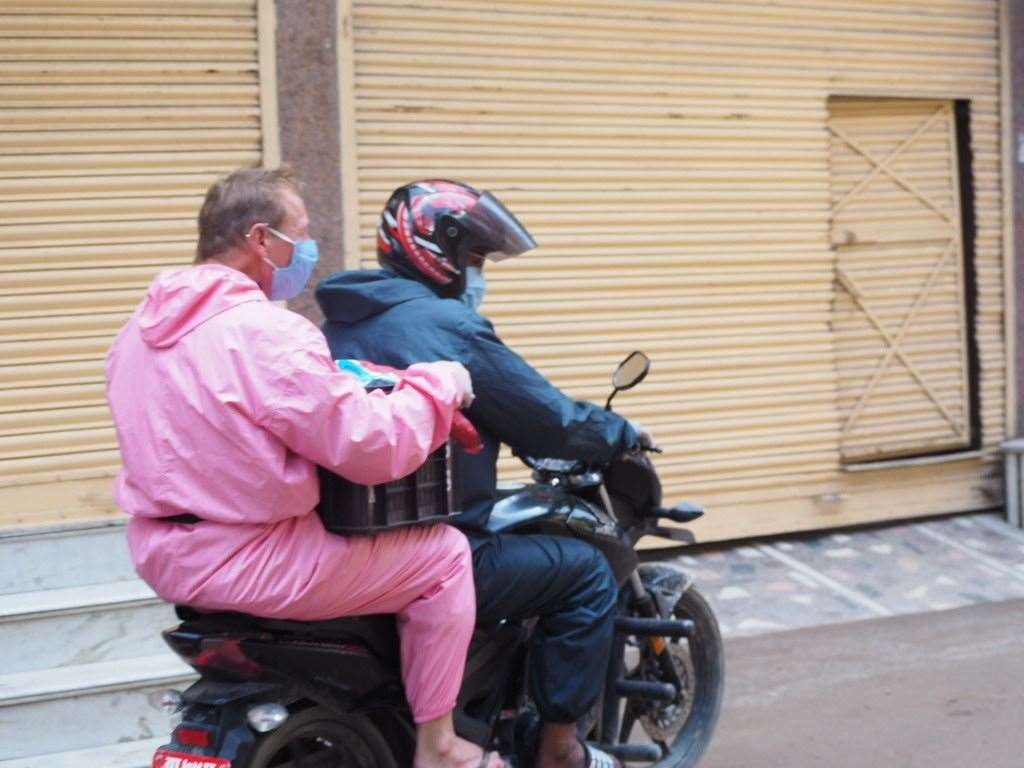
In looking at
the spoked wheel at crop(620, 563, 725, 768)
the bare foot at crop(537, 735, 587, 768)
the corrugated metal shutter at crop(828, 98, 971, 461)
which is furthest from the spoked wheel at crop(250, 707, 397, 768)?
the corrugated metal shutter at crop(828, 98, 971, 461)

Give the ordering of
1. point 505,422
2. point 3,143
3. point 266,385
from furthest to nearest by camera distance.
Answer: point 3,143 < point 505,422 < point 266,385

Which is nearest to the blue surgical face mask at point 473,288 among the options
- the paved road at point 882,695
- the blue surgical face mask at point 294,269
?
the blue surgical face mask at point 294,269

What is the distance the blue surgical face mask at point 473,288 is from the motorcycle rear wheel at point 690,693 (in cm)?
110

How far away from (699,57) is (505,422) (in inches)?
176

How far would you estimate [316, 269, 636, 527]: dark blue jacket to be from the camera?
3709mm

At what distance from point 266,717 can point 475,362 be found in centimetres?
103

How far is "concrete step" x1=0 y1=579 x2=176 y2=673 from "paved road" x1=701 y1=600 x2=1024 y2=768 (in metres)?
2.16

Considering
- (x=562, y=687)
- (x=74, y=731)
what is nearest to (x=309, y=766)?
(x=562, y=687)

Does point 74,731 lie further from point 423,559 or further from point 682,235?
point 682,235

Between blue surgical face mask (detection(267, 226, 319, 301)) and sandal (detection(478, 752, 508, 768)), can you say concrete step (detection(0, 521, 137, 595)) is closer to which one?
sandal (detection(478, 752, 508, 768))

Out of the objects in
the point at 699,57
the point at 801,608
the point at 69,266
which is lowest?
the point at 801,608

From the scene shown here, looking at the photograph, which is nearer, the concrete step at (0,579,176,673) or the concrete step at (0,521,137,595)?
the concrete step at (0,579,176,673)

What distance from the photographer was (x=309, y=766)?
3373 millimetres

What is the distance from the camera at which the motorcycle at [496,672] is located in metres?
3.20
